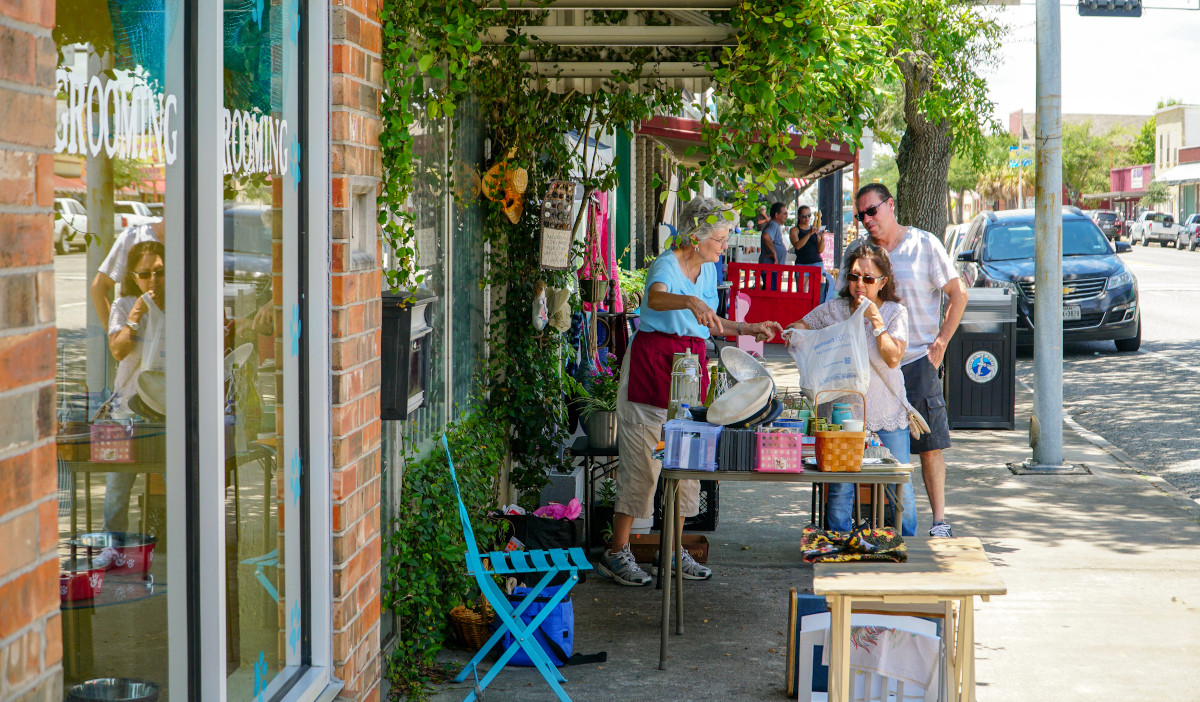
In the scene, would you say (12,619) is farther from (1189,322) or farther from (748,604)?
(1189,322)

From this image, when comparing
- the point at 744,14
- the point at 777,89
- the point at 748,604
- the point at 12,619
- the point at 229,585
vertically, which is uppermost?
the point at 744,14

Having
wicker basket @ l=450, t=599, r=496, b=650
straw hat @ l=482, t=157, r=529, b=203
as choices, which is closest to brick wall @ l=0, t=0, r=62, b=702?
wicker basket @ l=450, t=599, r=496, b=650

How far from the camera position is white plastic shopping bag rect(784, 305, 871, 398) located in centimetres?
483

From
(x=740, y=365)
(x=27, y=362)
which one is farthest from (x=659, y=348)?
(x=27, y=362)

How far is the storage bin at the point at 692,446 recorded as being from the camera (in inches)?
183

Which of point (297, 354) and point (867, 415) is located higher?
point (297, 354)

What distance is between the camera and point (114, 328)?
7.14 feet

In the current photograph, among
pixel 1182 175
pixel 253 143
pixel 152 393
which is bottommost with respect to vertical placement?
pixel 152 393

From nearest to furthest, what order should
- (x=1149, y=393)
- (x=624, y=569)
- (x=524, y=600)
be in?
1. (x=524, y=600)
2. (x=624, y=569)
3. (x=1149, y=393)

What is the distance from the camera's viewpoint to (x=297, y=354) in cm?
313

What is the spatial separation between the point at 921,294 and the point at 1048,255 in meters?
2.97

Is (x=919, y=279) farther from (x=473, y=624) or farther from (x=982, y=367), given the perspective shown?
(x=473, y=624)

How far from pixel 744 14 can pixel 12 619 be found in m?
3.80

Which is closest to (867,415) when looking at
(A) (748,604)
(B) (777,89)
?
(A) (748,604)
